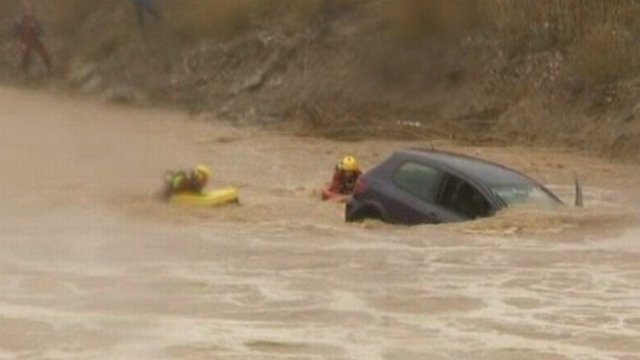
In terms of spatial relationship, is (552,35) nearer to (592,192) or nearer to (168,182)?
(592,192)

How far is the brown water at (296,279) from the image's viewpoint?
44.2ft

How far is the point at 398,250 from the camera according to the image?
18.2 metres

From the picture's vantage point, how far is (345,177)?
76.1 feet

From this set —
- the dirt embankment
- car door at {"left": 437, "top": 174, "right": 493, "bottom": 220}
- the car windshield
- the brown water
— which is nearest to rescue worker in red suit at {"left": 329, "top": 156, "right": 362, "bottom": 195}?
the brown water

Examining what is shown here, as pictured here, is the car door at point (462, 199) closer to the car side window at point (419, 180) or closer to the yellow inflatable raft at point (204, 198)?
the car side window at point (419, 180)

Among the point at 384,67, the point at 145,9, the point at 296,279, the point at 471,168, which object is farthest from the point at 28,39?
the point at 296,279

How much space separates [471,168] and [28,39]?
26.6 m

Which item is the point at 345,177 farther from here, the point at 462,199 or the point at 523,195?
the point at 523,195

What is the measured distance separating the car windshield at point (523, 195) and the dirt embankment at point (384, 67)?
11.7 m

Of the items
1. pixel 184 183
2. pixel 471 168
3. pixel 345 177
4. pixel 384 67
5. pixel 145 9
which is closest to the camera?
pixel 471 168

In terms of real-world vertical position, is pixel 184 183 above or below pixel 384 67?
below

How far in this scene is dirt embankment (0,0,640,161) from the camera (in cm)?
3438

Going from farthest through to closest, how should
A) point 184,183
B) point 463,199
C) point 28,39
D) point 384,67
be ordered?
point 28,39 → point 384,67 → point 184,183 → point 463,199

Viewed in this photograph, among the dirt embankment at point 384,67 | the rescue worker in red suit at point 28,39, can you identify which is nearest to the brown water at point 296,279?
the dirt embankment at point 384,67
